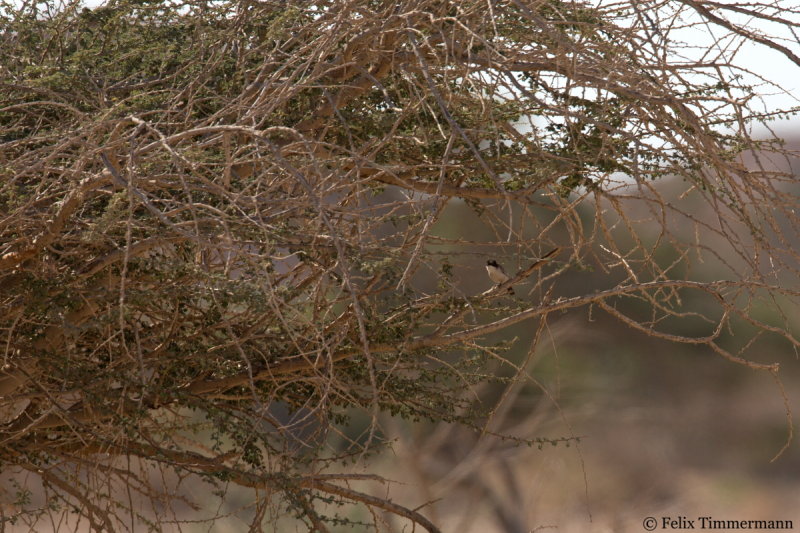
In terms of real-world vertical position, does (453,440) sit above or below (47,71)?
below

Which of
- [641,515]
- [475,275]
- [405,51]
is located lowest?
[641,515]

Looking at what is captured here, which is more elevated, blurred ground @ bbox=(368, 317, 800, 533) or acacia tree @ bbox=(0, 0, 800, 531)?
acacia tree @ bbox=(0, 0, 800, 531)

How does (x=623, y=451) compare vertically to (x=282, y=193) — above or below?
below

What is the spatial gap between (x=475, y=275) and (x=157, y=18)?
15.2 ft

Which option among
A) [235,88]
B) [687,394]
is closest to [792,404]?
[687,394]

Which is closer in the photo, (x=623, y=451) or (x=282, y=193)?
(x=282, y=193)

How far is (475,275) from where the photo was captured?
24.2ft

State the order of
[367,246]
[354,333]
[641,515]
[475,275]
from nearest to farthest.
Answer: [367,246] → [354,333] → [475,275] → [641,515]

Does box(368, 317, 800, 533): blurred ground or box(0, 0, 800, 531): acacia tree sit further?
box(368, 317, 800, 533): blurred ground

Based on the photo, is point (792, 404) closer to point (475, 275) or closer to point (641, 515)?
point (641, 515)

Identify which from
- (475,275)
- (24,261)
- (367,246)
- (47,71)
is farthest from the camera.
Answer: (475,275)

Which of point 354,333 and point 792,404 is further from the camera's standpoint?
point 792,404

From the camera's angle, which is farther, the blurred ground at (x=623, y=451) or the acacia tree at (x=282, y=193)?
the blurred ground at (x=623, y=451)

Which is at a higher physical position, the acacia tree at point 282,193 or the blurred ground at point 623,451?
the acacia tree at point 282,193
